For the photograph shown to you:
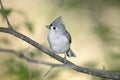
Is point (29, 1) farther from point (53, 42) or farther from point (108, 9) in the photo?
point (53, 42)

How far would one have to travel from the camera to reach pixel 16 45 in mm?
3674

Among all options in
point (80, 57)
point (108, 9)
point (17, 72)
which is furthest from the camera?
point (108, 9)

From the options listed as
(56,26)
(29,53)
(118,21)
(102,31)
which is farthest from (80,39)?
(56,26)

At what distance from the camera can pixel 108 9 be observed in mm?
4184

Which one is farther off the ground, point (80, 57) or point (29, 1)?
point (29, 1)

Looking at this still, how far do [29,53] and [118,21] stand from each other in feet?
7.99

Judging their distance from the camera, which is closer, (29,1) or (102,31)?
(102,31)

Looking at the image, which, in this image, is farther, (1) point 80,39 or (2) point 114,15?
(2) point 114,15

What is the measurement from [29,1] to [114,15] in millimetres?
863

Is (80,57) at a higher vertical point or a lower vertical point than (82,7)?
lower

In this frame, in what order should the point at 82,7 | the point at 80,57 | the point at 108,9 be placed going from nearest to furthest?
the point at 80,57 < the point at 82,7 < the point at 108,9

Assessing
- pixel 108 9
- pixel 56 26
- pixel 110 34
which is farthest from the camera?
pixel 108 9

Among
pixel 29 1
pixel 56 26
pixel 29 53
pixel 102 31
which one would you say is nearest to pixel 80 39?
pixel 29 1

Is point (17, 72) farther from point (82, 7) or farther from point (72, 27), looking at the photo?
point (82, 7)
